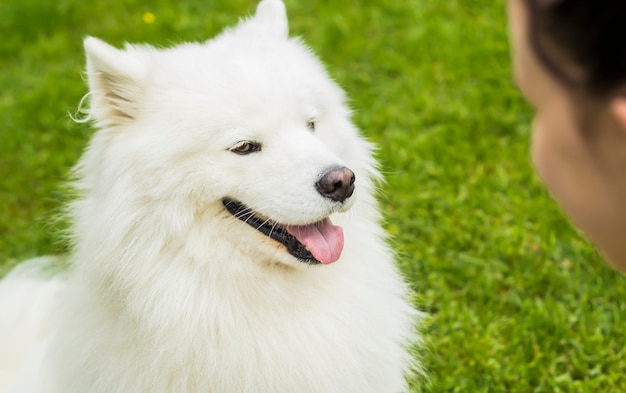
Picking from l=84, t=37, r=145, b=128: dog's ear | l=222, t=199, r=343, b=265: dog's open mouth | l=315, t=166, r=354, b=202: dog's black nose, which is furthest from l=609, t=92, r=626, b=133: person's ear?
l=84, t=37, r=145, b=128: dog's ear

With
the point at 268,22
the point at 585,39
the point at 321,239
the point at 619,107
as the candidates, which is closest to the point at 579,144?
the point at 619,107

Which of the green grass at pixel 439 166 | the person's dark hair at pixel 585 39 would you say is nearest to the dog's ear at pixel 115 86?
the green grass at pixel 439 166

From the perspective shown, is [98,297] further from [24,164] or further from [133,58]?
[24,164]

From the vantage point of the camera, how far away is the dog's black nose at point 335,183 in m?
2.58

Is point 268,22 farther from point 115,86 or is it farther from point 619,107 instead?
point 619,107

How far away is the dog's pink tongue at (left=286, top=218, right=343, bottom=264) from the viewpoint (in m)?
2.72

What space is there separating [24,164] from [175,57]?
9.06 ft

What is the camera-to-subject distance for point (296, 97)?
2.72 metres

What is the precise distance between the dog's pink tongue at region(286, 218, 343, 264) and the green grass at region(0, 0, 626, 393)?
46.7 inches

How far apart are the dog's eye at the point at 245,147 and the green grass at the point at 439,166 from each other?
1.22 m

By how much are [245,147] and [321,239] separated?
17.2 inches

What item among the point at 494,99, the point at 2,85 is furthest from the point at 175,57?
the point at 2,85

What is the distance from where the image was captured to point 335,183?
258 cm

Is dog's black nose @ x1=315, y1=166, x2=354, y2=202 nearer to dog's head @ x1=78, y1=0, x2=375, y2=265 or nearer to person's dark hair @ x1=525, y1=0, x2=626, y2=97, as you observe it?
dog's head @ x1=78, y1=0, x2=375, y2=265
